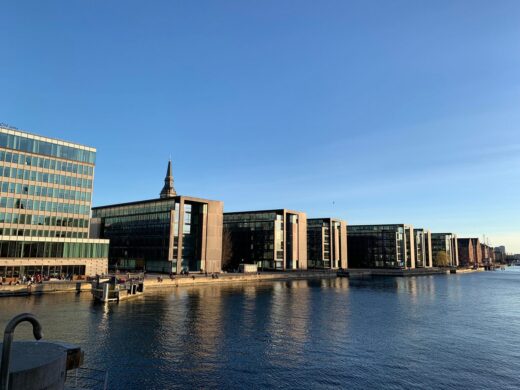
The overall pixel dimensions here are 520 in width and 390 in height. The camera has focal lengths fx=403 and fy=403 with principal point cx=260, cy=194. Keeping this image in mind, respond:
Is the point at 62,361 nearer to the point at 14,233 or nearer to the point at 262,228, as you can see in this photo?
the point at 14,233

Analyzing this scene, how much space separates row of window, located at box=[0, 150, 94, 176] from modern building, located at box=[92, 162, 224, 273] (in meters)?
35.5

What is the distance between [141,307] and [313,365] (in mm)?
41286

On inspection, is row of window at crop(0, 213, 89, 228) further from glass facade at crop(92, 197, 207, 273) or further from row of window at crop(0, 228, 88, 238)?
glass facade at crop(92, 197, 207, 273)

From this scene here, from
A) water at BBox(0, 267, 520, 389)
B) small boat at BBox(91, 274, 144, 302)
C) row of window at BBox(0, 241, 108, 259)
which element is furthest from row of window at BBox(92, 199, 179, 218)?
water at BBox(0, 267, 520, 389)

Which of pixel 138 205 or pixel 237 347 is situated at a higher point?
pixel 138 205

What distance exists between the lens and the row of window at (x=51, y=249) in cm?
9294

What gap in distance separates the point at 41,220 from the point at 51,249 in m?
7.78

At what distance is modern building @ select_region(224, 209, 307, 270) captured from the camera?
18700 centimetres

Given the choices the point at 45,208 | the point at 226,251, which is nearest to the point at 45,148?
the point at 45,208

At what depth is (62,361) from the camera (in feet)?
46.5

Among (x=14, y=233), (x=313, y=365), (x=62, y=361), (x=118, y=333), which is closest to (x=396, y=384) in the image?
(x=313, y=365)

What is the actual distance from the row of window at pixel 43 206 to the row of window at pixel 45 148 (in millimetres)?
12330

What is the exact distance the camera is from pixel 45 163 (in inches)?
4040

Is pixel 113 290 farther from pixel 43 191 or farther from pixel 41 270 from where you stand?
pixel 43 191
